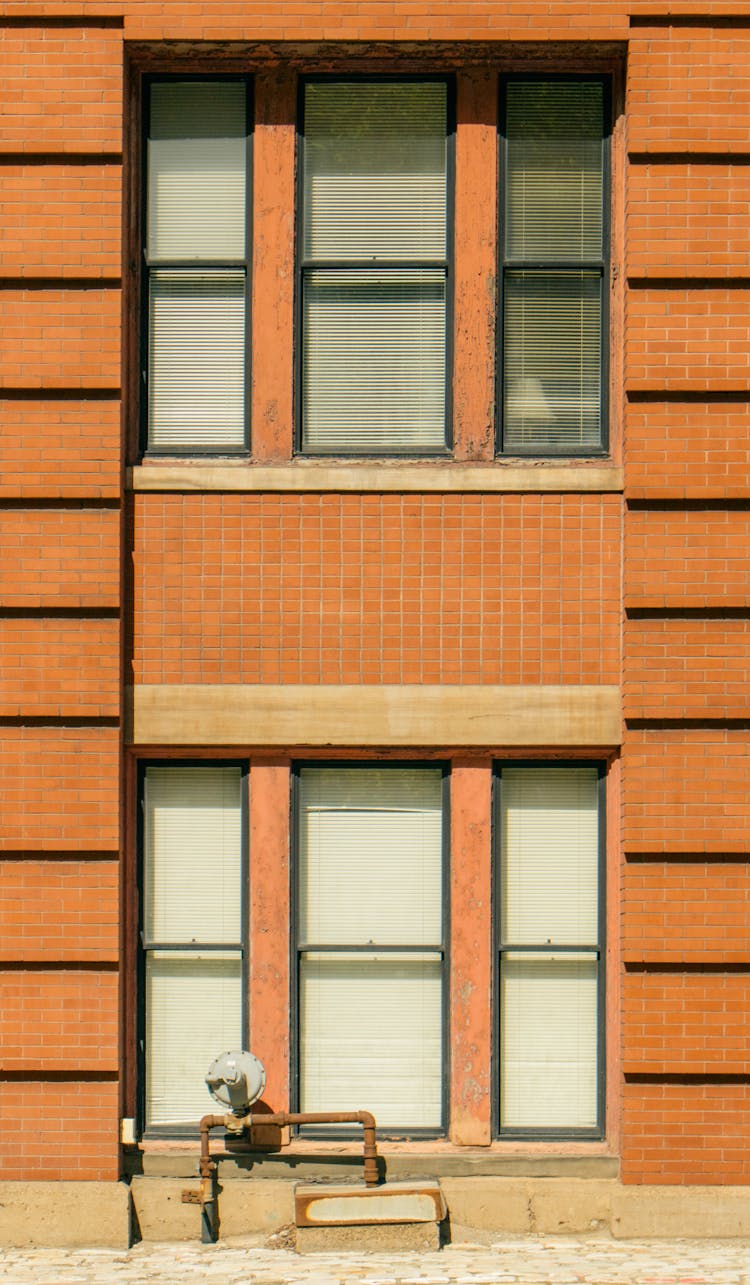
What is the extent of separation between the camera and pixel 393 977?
8820 mm

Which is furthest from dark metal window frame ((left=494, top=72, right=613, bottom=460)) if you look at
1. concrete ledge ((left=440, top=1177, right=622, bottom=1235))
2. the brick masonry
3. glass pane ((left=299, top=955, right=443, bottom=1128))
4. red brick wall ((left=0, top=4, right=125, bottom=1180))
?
concrete ledge ((left=440, top=1177, right=622, bottom=1235))

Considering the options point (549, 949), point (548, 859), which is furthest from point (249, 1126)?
point (548, 859)

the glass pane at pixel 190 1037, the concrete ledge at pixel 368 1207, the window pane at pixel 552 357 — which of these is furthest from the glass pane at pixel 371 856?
the window pane at pixel 552 357

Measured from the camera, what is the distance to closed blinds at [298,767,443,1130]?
8773mm

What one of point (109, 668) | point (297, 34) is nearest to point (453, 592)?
point (109, 668)

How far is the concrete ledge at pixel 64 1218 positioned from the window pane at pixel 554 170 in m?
6.72

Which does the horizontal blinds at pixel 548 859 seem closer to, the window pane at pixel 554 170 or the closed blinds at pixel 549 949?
the closed blinds at pixel 549 949

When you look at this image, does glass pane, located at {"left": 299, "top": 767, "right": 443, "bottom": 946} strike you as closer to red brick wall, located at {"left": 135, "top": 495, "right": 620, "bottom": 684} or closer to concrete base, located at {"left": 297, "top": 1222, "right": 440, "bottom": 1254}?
red brick wall, located at {"left": 135, "top": 495, "right": 620, "bottom": 684}

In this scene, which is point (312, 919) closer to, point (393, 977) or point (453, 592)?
point (393, 977)

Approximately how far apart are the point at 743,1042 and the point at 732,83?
20.3 feet

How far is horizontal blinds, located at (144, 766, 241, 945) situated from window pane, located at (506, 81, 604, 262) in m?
4.14

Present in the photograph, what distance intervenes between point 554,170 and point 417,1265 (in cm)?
709

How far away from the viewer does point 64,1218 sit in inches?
331

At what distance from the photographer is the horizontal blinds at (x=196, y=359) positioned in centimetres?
902
